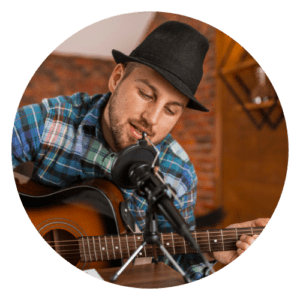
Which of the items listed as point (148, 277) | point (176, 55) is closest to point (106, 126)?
point (176, 55)

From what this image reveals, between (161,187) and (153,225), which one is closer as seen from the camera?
(161,187)

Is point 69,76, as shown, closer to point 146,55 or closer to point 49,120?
point 49,120

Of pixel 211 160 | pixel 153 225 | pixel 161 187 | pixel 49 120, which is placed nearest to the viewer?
pixel 161 187

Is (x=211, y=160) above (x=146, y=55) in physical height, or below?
below

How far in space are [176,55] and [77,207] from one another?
0.70 metres

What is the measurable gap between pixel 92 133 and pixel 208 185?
52 centimetres

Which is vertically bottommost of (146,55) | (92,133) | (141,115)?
(92,133)

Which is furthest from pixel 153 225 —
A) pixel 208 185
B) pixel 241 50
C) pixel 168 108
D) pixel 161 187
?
pixel 241 50

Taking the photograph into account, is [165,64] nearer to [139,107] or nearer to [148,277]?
[139,107]

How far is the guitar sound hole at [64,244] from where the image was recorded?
1.24m

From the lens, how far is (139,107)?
1.20 meters

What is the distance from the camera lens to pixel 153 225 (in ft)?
3.69

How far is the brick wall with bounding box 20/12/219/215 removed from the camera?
1.22 m

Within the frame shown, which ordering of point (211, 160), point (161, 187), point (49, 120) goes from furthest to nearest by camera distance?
point (211, 160) < point (49, 120) < point (161, 187)
